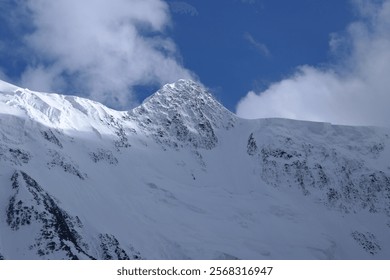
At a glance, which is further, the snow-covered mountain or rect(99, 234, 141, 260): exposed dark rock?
the snow-covered mountain

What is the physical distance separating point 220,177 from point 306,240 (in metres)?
40.2

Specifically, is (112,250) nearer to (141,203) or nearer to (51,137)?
(141,203)

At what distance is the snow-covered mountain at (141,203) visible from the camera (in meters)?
127

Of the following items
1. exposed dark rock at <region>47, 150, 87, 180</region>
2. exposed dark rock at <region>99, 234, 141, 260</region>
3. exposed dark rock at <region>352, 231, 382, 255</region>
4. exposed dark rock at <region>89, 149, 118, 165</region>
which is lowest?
exposed dark rock at <region>99, 234, 141, 260</region>

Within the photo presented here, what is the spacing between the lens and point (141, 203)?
163 metres

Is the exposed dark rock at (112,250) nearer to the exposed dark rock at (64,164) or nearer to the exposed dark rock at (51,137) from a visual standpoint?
the exposed dark rock at (64,164)

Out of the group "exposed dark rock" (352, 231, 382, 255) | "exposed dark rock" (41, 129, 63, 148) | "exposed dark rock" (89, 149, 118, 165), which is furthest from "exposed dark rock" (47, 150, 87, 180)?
"exposed dark rock" (352, 231, 382, 255)

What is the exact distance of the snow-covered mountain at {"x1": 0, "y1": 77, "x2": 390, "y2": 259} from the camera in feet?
415

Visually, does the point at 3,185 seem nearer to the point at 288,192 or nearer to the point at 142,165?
the point at 142,165

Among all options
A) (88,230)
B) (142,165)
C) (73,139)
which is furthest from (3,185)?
(142,165)

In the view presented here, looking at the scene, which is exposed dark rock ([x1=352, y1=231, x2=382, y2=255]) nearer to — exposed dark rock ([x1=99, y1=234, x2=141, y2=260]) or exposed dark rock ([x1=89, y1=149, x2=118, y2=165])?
exposed dark rock ([x1=99, y1=234, x2=141, y2=260])

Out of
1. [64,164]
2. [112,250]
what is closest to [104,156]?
[64,164]
